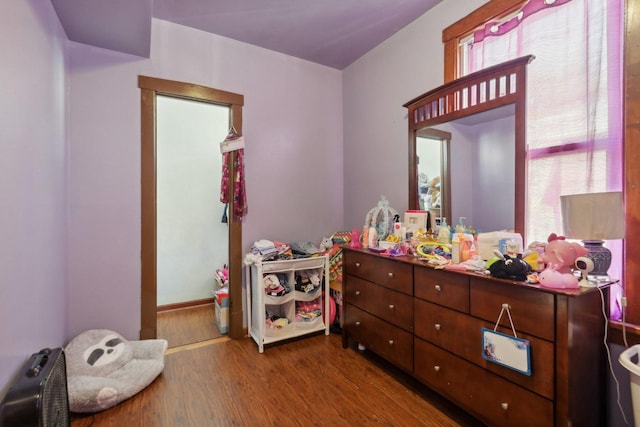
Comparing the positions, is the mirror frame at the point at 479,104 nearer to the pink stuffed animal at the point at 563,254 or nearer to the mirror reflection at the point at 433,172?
the mirror reflection at the point at 433,172

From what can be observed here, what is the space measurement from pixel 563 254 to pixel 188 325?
319 cm

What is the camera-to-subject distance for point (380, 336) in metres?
2.15

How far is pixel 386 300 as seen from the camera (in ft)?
6.86

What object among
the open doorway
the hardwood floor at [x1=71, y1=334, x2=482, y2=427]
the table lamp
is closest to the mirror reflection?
the table lamp

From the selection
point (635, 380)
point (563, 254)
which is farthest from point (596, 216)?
point (635, 380)

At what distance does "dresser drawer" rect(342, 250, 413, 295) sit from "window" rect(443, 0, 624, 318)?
75 cm

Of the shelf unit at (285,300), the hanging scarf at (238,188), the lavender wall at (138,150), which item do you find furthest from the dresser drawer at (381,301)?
the hanging scarf at (238,188)

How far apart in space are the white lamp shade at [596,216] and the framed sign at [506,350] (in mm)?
545

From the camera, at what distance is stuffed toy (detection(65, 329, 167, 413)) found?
5.72ft

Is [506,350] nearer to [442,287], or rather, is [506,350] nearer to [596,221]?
[442,287]

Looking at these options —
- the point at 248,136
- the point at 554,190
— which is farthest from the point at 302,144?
the point at 554,190

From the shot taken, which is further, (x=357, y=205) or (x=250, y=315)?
(x=357, y=205)

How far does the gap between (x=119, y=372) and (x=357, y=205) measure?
2.43m

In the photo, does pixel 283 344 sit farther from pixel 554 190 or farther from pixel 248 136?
pixel 554 190
